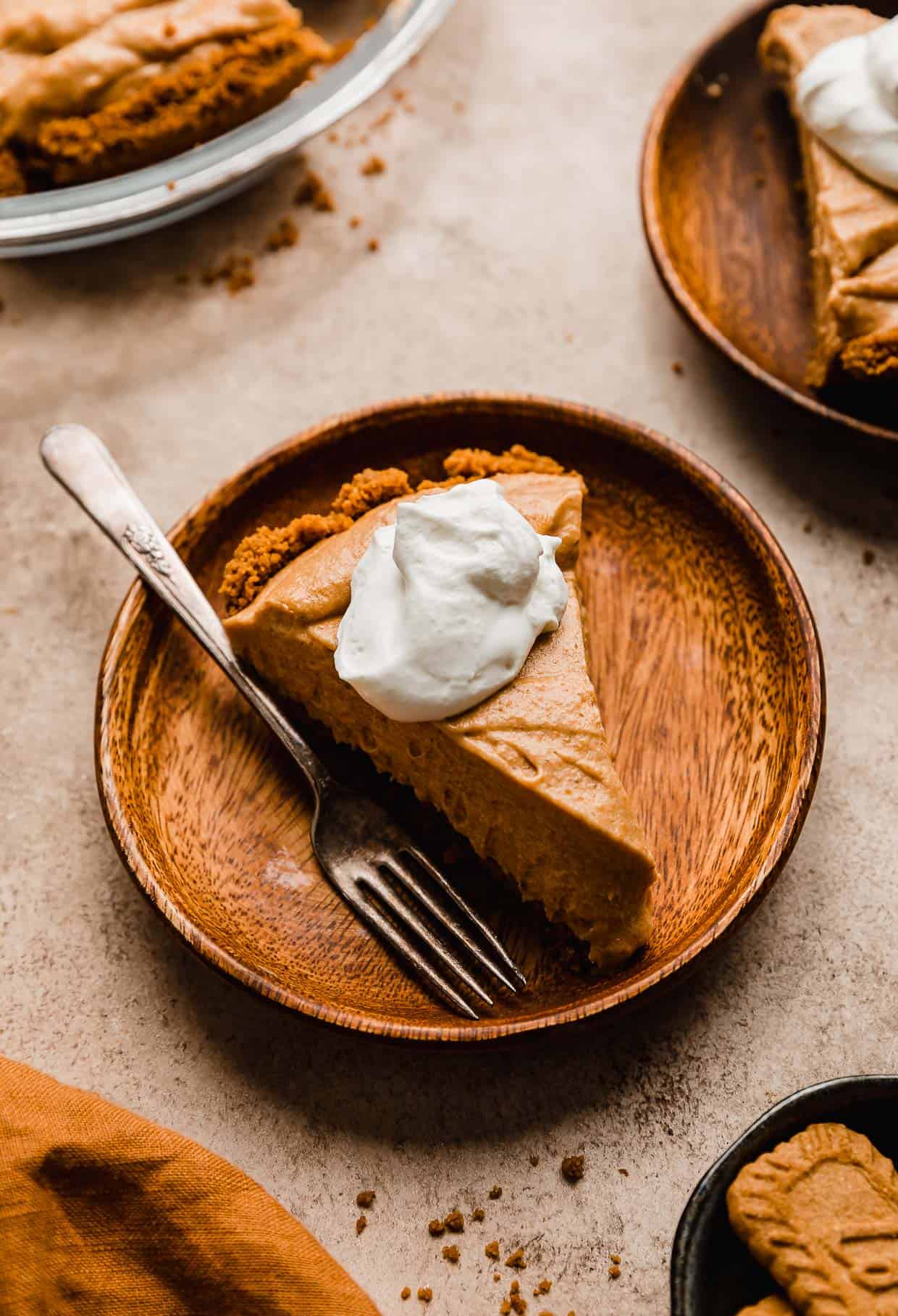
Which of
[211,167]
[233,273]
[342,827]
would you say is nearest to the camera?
[342,827]

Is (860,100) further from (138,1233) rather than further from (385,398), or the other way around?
(138,1233)

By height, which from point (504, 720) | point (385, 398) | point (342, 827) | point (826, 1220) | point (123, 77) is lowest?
point (826, 1220)

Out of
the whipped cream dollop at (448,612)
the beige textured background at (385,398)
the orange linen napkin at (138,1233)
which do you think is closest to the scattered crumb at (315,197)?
the beige textured background at (385,398)

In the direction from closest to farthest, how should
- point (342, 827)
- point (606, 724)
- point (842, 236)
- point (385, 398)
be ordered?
1. point (342, 827)
2. point (606, 724)
3. point (842, 236)
4. point (385, 398)

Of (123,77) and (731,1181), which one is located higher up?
(123,77)

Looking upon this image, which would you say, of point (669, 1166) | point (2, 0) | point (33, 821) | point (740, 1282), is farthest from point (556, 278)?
point (740, 1282)

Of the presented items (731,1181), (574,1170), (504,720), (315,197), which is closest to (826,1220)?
(731,1181)
